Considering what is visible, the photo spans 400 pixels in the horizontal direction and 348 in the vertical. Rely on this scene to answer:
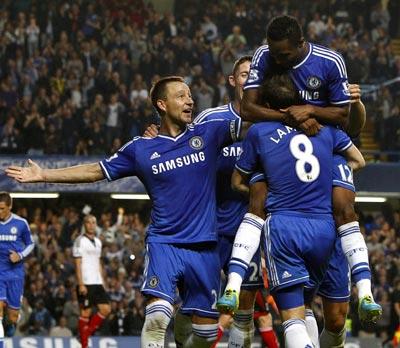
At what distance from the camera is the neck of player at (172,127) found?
9805 millimetres

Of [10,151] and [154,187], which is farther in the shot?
[10,151]

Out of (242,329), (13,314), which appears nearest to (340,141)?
(242,329)

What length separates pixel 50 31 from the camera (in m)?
29.6

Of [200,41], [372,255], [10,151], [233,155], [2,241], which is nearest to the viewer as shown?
[233,155]

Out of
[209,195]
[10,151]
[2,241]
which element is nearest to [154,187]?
[209,195]

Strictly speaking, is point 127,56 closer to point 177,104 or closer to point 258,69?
point 177,104

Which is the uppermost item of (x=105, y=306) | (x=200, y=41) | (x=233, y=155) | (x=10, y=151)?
(x=200, y=41)

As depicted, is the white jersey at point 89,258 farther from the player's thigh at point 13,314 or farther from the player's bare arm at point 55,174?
the player's bare arm at point 55,174

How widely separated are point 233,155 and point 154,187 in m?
0.92

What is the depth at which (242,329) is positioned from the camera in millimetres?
10430

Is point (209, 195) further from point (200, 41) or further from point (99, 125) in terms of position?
point (200, 41)

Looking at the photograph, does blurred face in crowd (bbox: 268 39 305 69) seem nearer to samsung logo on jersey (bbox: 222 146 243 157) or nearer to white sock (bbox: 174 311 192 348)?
samsung logo on jersey (bbox: 222 146 243 157)

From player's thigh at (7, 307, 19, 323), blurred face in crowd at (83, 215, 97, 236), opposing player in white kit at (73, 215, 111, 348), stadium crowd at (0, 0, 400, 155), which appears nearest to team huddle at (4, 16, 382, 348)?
player's thigh at (7, 307, 19, 323)

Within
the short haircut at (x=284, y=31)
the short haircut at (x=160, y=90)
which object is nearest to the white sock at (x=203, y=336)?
the short haircut at (x=160, y=90)
